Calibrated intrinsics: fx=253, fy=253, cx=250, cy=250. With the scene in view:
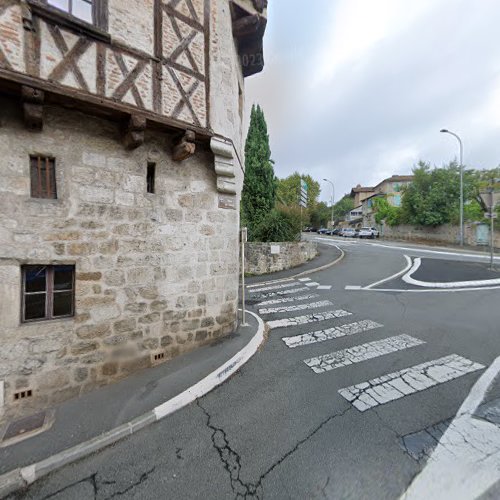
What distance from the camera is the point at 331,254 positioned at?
1742cm

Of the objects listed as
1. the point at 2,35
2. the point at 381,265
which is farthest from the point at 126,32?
the point at 381,265

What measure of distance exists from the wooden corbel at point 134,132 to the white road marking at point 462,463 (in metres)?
4.98

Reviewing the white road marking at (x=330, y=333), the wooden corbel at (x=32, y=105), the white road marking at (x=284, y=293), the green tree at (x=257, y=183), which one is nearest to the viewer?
the wooden corbel at (x=32, y=105)

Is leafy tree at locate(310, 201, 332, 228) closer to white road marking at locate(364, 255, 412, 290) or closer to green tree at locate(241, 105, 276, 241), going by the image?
green tree at locate(241, 105, 276, 241)

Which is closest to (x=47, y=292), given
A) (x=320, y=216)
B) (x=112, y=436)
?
(x=112, y=436)

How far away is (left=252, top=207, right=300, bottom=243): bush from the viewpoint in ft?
45.9

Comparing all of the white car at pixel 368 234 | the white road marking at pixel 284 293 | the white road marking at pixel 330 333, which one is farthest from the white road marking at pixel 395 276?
the white car at pixel 368 234

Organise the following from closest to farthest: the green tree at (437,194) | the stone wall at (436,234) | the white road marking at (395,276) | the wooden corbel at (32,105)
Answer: the wooden corbel at (32,105) → the white road marking at (395,276) → the stone wall at (436,234) → the green tree at (437,194)

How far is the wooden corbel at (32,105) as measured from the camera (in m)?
2.93

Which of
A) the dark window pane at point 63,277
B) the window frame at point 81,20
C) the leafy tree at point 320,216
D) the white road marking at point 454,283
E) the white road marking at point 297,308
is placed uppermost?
the leafy tree at point 320,216

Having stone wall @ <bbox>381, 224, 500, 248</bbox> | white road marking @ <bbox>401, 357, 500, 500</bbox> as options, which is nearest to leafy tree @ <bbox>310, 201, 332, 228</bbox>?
stone wall @ <bbox>381, 224, 500, 248</bbox>

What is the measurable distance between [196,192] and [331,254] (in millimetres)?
14351

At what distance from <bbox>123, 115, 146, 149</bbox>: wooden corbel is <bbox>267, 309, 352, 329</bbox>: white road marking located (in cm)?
470

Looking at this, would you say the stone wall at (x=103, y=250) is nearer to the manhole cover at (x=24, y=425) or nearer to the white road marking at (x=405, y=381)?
the manhole cover at (x=24, y=425)
